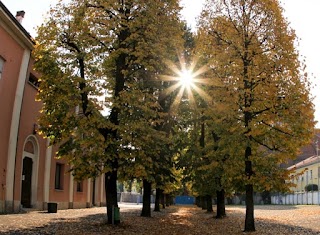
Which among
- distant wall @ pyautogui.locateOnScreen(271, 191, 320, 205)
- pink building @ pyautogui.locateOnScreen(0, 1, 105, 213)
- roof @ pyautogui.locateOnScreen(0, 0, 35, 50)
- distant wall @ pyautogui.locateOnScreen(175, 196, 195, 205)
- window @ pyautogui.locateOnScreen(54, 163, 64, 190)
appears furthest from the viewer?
distant wall @ pyautogui.locateOnScreen(175, 196, 195, 205)

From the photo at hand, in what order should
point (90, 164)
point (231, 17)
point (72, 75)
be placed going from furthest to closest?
point (231, 17) < point (72, 75) < point (90, 164)

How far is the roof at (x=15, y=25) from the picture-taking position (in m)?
18.7

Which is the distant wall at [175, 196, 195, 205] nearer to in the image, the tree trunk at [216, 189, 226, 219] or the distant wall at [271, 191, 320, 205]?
the distant wall at [271, 191, 320, 205]

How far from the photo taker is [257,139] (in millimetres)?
14930

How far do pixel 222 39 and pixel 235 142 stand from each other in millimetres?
4170

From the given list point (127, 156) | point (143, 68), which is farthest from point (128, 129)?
point (143, 68)

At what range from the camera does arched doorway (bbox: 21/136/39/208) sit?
24.2 m

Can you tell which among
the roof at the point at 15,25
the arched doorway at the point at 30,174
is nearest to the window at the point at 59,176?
the arched doorway at the point at 30,174

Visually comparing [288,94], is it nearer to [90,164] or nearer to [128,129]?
[128,129]

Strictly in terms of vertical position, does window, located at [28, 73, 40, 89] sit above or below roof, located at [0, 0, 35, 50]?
below

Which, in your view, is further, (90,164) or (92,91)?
(92,91)

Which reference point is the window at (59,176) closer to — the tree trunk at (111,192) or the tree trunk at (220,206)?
the tree trunk at (220,206)

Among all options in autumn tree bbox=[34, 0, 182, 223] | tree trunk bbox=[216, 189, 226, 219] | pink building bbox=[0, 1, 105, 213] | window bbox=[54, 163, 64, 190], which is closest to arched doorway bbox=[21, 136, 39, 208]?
pink building bbox=[0, 1, 105, 213]

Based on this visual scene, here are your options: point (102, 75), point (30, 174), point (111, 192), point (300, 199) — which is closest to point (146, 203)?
point (111, 192)
